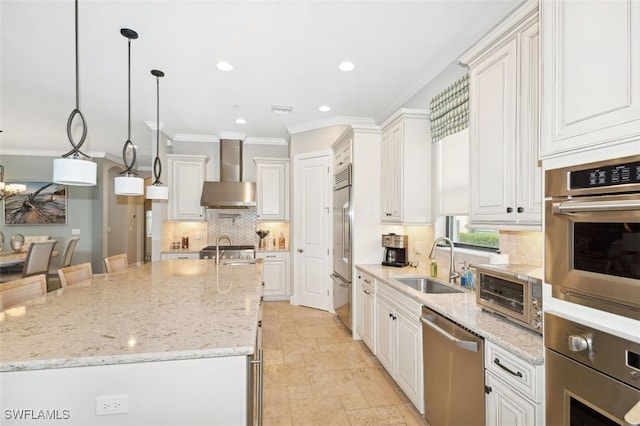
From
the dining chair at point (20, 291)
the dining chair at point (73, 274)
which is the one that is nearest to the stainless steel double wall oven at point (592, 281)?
the dining chair at point (20, 291)

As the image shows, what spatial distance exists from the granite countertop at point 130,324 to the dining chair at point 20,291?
0.13 metres

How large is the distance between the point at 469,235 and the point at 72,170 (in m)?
3.04

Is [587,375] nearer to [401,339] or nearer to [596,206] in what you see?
[596,206]

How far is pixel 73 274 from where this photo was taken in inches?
102

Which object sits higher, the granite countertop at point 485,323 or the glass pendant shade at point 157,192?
the glass pendant shade at point 157,192

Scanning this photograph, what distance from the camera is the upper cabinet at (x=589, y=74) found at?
3.17 feet

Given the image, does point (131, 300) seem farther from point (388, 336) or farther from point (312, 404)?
point (388, 336)

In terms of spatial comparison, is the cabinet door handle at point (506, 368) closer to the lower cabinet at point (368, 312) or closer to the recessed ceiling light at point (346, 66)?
the lower cabinet at point (368, 312)

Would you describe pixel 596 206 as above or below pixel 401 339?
above

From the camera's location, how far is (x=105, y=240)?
289 inches

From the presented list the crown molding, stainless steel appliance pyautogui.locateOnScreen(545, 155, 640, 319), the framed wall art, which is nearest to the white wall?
stainless steel appliance pyautogui.locateOnScreen(545, 155, 640, 319)

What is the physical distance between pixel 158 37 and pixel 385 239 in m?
2.90

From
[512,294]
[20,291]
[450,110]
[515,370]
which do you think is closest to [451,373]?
[515,370]

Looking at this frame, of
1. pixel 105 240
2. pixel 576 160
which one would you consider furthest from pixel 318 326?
pixel 105 240
